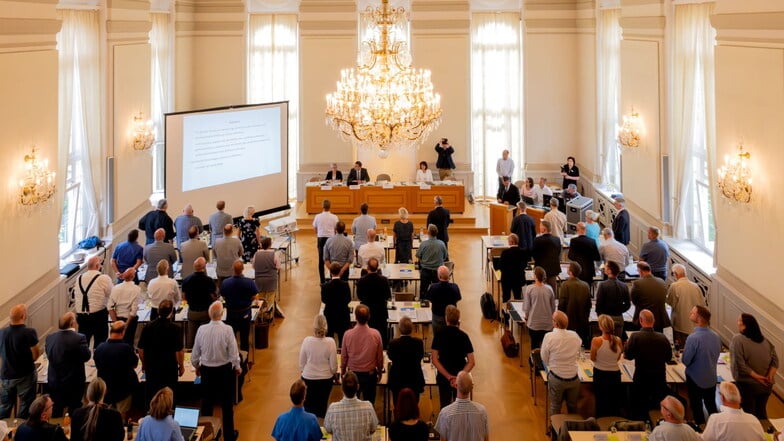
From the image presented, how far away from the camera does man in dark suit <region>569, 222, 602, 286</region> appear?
10906mm

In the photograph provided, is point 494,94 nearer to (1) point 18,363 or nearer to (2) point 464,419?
(1) point 18,363

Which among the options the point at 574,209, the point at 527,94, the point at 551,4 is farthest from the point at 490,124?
the point at 574,209

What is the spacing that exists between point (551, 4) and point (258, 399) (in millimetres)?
13781

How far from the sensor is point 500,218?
15.3 m

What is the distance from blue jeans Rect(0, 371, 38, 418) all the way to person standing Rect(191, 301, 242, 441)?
156 centimetres

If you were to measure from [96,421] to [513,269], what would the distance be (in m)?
6.54

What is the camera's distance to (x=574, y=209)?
49.8ft

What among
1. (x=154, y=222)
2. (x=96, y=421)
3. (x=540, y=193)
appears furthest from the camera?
(x=540, y=193)

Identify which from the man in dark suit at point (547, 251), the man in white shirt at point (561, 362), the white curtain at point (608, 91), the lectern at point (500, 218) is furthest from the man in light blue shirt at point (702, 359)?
the white curtain at point (608, 91)

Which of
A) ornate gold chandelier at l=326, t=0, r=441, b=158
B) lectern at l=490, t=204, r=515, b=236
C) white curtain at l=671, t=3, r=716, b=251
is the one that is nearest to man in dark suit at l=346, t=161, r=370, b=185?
lectern at l=490, t=204, r=515, b=236

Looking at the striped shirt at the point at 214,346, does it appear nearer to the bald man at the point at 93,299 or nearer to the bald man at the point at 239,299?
the bald man at the point at 239,299

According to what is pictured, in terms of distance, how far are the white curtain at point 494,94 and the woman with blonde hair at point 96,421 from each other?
49.1 feet

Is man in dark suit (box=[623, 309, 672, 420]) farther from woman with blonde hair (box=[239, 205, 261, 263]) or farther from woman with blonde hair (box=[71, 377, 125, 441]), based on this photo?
woman with blonde hair (box=[239, 205, 261, 263])


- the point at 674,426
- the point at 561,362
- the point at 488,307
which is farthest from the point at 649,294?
the point at 674,426
